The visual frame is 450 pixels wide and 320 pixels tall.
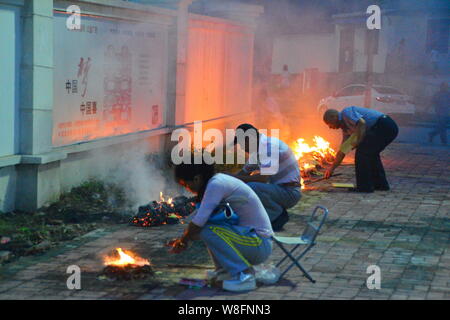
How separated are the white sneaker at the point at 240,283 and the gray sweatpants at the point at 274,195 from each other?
7.78 feet

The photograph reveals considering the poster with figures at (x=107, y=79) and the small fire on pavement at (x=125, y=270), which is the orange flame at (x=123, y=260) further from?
the poster with figures at (x=107, y=79)

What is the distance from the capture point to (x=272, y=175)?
9.06 meters

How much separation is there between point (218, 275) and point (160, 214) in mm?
3001

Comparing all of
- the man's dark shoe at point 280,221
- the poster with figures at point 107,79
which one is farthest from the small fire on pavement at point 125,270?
the poster with figures at point 107,79

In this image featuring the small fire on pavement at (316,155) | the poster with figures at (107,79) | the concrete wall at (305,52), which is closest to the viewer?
the poster with figures at (107,79)

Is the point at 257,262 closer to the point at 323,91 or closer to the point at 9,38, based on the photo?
the point at 9,38

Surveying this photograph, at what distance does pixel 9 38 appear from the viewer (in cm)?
959

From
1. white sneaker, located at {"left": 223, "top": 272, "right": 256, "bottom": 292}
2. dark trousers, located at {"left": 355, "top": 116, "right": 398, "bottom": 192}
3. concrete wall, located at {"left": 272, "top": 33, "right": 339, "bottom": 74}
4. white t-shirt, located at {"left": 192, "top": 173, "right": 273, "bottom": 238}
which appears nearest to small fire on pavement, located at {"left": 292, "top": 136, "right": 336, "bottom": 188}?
dark trousers, located at {"left": 355, "top": 116, "right": 398, "bottom": 192}

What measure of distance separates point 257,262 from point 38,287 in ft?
6.95

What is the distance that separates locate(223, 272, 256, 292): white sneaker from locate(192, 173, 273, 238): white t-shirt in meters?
0.46

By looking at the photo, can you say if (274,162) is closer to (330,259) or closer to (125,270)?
(330,259)

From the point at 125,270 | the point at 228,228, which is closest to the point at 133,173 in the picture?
the point at 125,270

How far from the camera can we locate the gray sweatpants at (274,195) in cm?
897
